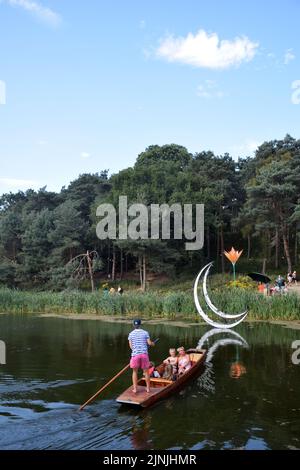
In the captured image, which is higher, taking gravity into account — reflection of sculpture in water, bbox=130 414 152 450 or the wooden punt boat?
the wooden punt boat

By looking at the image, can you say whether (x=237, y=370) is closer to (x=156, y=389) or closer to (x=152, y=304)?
(x=156, y=389)

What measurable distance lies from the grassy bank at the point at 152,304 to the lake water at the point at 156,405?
136 inches

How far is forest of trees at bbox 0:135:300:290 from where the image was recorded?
39.9 meters

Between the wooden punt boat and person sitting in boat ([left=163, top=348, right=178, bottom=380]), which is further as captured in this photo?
person sitting in boat ([left=163, top=348, right=178, bottom=380])

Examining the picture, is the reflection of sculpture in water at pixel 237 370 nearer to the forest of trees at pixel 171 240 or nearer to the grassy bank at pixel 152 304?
the grassy bank at pixel 152 304

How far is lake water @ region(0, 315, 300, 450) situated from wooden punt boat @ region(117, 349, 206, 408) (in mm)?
187

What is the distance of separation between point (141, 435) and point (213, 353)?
28.6 feet

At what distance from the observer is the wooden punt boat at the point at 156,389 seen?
34.7 feet

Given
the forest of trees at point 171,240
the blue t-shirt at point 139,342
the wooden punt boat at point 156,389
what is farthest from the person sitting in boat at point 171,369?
the forest of trees at point 171,240

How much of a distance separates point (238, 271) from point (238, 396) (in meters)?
33.9

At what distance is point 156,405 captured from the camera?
1104cm

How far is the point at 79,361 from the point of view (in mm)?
16047

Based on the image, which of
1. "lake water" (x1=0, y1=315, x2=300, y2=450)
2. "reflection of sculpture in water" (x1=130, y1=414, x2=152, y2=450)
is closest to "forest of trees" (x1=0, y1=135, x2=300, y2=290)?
"lake water" (x1=0, y1=315, x2=300, y2=450)

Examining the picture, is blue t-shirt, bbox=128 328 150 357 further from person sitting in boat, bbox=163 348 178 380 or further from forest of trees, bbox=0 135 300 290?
forest of trees, bbox=0 135 300 290
